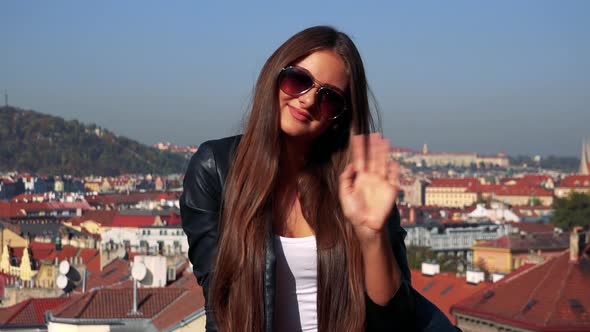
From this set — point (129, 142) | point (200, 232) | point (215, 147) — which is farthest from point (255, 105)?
point (129, 142)

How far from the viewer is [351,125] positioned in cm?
235

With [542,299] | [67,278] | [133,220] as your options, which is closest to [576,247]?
[542,299]

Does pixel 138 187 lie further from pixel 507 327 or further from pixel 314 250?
pixel 314 250

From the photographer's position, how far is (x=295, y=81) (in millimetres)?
2307

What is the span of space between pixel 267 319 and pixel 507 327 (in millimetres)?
21258

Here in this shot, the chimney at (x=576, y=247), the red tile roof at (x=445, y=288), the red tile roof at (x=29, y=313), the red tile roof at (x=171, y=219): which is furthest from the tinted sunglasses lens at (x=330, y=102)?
the red tile roof at (x=171, y=219)

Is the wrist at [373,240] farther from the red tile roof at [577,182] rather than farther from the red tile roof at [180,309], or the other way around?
the red tile roof at [577,182]

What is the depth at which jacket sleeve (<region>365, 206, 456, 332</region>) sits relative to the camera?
2160mm

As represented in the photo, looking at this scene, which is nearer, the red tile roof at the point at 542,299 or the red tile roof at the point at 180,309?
the red tile roof at the point at 180,309

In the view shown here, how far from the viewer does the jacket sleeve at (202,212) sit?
225 centimetres

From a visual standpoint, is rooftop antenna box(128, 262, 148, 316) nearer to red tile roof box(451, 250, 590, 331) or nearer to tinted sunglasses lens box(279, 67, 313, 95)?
red tile roof box(451, 250, 590, 331)

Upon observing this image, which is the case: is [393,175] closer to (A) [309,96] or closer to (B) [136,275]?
(A) [309,96]

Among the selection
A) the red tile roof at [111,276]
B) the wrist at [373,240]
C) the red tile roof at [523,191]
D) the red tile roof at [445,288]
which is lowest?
the red tile roof at [523,191]

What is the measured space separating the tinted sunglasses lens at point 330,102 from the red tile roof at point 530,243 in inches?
2072
